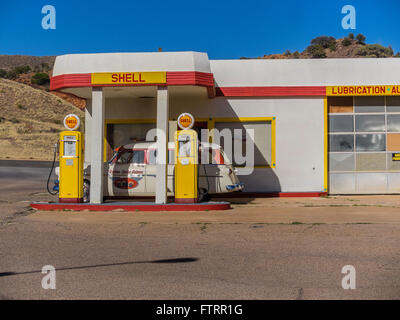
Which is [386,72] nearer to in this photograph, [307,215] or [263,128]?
[263,128]

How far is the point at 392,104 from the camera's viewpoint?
18.3 m

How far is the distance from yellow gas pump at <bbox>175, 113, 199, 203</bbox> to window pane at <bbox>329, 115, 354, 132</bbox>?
6.32 meters

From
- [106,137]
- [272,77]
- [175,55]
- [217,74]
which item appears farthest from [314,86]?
[106,137]

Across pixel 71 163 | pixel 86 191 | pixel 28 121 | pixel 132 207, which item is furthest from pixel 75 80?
pixel 28 121

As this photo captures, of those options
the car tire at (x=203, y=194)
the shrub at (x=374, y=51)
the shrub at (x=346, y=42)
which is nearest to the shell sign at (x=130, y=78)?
the car tire at (x=203, y=194)

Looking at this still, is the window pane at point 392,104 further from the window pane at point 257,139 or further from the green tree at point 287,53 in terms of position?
the green tree at point 287,53

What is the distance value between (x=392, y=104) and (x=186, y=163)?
8.53 meters

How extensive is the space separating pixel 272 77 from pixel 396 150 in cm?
499

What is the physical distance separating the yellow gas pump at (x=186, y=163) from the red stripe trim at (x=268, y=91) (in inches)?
164

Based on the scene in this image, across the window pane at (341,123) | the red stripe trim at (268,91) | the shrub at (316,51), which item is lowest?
the window pane at (341,123)

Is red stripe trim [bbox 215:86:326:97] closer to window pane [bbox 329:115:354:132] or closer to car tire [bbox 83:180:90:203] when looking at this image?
window pane [bbox 329:115:354:132]

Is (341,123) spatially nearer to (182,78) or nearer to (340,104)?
(340,104)

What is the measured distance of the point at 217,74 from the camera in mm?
17891

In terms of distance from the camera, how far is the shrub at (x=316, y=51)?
75.1 metres
